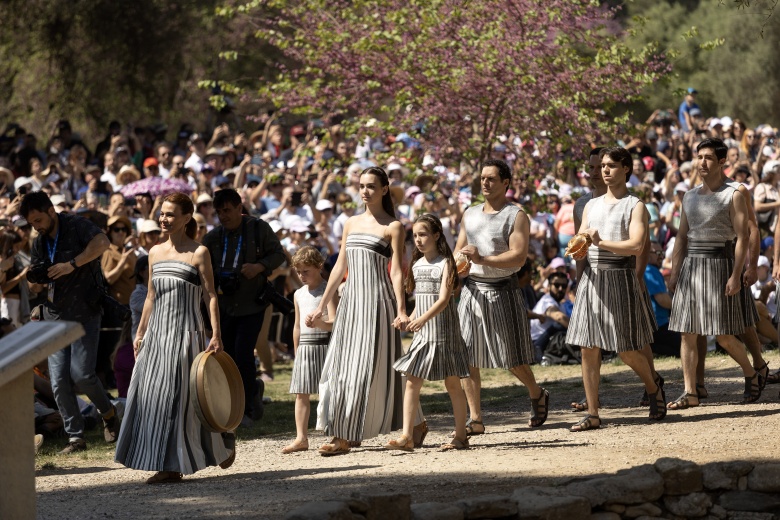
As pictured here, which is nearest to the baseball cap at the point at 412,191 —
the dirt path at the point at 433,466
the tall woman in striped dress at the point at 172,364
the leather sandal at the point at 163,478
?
the dirt path at the point at 433,466

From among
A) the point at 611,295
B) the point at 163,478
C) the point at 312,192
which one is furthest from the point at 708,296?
the point at 312,192

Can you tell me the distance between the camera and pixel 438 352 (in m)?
9.23

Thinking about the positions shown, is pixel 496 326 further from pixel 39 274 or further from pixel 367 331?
pixel 39 274

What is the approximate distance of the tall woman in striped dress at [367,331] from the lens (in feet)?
30.5

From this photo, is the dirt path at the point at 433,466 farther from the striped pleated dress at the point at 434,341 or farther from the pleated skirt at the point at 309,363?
the striped pleated dress at the point at 434,341

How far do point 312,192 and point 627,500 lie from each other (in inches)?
484

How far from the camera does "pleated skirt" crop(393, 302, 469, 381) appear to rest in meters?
9.14

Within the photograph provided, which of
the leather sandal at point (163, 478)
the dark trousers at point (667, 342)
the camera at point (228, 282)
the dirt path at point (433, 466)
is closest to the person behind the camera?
the dirt path at point (433, 466)

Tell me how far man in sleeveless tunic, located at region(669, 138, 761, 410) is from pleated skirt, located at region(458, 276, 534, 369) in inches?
56.8

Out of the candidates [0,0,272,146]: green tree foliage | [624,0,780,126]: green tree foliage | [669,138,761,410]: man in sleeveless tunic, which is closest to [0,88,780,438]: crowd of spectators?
[669,138,761,410]: man in sleeveless tunic

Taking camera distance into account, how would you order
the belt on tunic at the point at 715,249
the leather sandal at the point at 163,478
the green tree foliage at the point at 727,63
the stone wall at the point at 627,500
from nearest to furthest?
1. the stone wall at the point at 627,500
2. the leather sandal at the point at 163,478
3. the belt on tunic at the point at 715,249
4. the green tree foliage at the point at 727,63

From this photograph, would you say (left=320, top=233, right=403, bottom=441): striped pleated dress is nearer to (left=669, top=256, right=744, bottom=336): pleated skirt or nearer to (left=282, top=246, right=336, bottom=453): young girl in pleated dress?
(left=282, top=246, right=336, bottom=453): young girl in pleated dress

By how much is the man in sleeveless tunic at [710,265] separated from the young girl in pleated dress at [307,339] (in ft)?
9.25

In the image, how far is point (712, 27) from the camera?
34.1 meters
